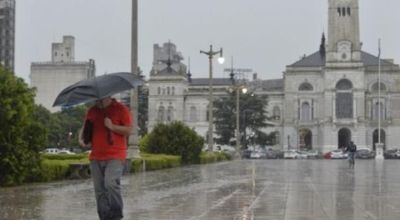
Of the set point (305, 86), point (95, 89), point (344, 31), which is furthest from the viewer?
point (305, 86)

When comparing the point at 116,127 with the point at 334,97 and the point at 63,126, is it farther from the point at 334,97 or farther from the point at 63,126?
the point at 334,97

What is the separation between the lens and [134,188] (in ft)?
66.2

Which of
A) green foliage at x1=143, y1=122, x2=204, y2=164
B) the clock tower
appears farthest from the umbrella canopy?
the clock tower

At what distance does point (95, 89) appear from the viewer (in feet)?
31.9

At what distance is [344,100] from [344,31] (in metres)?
10.8

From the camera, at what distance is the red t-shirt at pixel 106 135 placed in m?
9.87

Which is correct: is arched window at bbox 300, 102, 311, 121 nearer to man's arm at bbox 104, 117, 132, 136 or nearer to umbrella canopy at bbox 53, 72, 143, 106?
umbrella canopy at bbox 53, 72, 143, 106

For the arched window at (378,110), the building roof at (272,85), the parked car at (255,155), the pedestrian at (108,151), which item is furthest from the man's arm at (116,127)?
the building roof at (272,85)

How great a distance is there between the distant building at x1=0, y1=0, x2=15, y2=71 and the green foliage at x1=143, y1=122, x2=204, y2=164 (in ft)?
296

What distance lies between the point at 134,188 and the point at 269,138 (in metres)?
102

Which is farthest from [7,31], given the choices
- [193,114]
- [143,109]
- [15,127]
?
[15,127]

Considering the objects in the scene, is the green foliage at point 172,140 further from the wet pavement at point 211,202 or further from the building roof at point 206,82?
the building roof at point 206,82

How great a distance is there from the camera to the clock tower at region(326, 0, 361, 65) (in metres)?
125

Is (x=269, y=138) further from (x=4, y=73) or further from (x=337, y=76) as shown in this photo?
(x=4, y=73)
